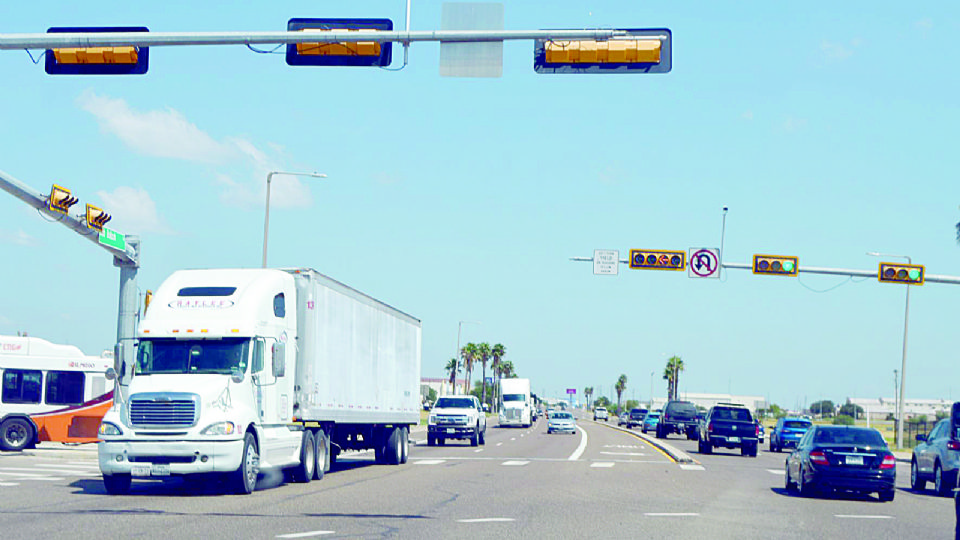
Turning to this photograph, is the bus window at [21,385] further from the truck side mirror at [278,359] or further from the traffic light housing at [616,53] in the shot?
the traffic light housing at [616,53]

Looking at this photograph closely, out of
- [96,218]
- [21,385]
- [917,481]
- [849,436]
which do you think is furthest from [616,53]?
[21,385]

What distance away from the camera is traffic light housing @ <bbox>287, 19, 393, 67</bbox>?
501 inches

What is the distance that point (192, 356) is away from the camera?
19.2 metres

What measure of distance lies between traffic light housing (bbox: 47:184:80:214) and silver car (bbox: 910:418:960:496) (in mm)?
19705

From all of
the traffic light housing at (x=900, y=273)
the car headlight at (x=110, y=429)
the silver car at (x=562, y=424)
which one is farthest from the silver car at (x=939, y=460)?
the silver car at (x=562, y=424)

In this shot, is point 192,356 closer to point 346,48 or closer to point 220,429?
point 220,429

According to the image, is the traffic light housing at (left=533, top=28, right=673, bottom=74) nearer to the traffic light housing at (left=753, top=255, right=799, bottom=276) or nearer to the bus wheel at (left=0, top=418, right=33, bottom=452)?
the traffic light housing at (left=753, top=255, right=799, bottom=276)

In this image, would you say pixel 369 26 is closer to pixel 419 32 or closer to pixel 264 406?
pixel 419 32

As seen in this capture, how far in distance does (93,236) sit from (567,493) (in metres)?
14.4

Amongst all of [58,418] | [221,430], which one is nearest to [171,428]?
[221,430]

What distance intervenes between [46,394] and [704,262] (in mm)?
20497

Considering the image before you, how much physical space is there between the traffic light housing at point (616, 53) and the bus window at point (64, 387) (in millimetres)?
26834

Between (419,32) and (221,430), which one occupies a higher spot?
(419,32)

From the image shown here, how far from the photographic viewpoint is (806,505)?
18828mm
